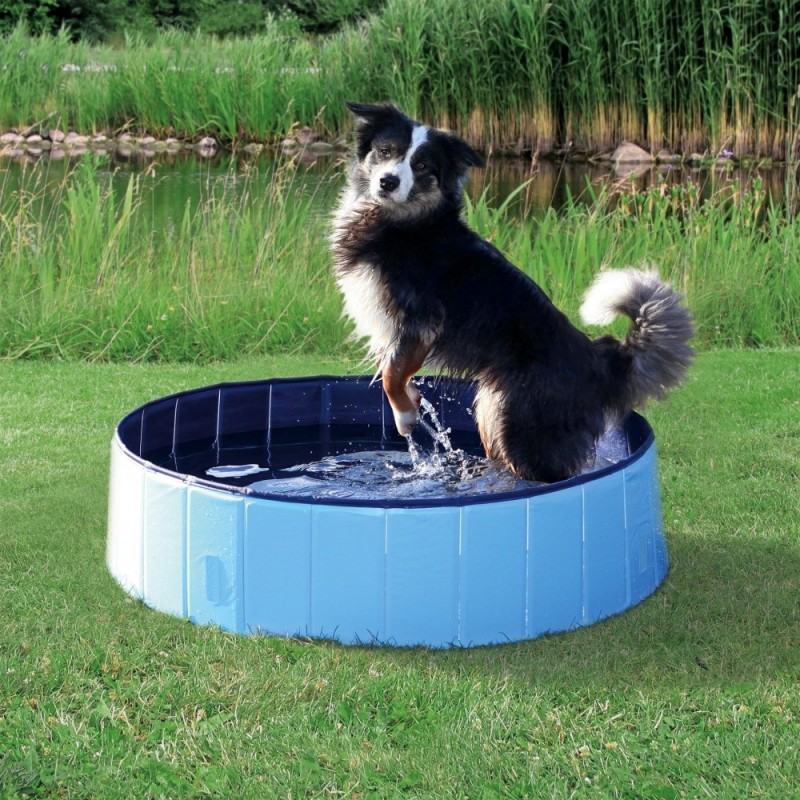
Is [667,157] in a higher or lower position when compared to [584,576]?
higher

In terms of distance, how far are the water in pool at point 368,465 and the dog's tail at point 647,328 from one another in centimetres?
46

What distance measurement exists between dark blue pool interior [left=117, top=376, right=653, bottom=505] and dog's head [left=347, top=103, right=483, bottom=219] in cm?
84

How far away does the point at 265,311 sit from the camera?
7.11 metres

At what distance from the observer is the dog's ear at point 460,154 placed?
4.20 m

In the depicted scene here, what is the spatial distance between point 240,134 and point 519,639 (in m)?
13.5

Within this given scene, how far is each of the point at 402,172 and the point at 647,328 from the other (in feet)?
3.37

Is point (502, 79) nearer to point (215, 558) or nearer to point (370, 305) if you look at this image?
point (370, 305)

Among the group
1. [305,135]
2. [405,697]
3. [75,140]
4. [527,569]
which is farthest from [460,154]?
[75,140]

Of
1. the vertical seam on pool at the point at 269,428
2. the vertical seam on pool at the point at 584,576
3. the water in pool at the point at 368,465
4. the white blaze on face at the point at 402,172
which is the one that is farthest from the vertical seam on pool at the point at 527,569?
the vertical seam on pool at the point at 269,428

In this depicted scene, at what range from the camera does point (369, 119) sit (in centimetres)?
427

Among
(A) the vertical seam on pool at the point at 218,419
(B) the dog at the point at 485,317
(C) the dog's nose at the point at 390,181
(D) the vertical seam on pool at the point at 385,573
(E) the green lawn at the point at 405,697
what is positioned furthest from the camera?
(A) the vertical seam on pool at the point at 218,419

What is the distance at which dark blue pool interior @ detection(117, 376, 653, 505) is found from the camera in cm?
470

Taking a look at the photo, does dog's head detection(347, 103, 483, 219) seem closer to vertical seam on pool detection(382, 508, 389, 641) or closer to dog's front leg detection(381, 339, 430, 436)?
dog's front leg detection(381, 339, 430, 436)

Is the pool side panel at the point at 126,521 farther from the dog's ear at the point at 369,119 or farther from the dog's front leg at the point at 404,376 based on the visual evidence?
the dog's ear at the point at 369,119
